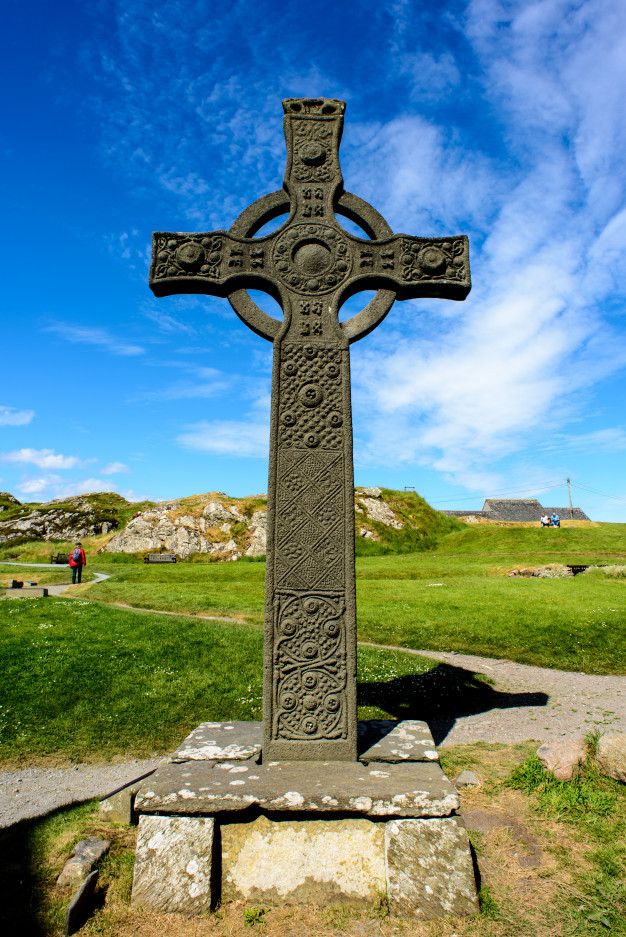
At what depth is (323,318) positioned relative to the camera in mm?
4035

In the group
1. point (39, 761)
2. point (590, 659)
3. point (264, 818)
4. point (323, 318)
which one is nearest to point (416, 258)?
point (323, 318)

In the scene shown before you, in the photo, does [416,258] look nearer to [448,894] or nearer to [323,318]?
[323,318]

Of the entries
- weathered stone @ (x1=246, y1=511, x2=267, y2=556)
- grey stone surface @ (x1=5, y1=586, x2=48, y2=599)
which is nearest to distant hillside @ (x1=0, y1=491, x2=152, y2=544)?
weathered stone @ (x1=246, y1=511, x2=267, y2=556)

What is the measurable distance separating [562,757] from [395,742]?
56.6 inches

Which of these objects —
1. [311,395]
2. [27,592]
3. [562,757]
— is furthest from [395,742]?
[27,592]

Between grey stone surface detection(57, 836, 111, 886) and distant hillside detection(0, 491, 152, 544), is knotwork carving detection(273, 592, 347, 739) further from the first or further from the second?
distant hillside detection(0, 491, 152, 544)

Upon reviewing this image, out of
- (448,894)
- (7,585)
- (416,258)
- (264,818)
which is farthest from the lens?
(7,585)

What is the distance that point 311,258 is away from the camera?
412cm

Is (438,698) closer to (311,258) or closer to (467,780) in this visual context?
(467,780)

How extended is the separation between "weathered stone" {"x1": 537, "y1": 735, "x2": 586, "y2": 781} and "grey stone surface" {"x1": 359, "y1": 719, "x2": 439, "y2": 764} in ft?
3.33

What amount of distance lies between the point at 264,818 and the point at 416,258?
4.19m

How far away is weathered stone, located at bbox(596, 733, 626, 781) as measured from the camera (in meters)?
3.83

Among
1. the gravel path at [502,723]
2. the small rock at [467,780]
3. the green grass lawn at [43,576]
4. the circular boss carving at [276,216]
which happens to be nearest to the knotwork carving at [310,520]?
the circular boss carving at [276,216]

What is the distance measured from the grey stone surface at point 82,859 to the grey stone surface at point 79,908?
0.16 meters
